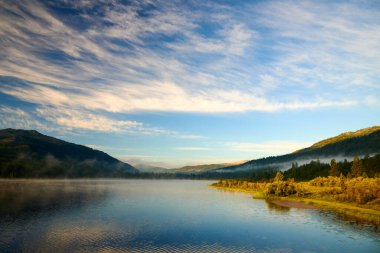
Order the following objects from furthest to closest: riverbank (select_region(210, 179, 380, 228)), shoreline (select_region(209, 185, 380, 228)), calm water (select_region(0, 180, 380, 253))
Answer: riverbank (select_region(210, 179, 380, 228)) → shoreline (select_region(209, 185, 380, 228)) → calm water (select_region(0, 180, 380, 253))

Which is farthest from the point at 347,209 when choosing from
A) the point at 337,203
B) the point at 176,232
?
the point at 176,232

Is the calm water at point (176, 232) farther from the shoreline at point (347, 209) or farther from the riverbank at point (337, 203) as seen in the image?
the riverbank at point (337, 203)

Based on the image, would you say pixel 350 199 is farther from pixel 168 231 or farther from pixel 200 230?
pixel 168 231

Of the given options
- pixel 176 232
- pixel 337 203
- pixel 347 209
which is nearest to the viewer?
pixel 176 232

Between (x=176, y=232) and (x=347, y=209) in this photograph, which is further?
(x=347, y=209)

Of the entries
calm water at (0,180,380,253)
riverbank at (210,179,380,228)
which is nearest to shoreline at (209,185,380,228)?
riverbank at (210,179,380,228)

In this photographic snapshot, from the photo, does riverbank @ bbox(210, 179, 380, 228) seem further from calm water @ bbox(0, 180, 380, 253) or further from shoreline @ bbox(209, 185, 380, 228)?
calm water @ bbox(0, 180, 380, 253)

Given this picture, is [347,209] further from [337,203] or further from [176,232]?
[176,232]

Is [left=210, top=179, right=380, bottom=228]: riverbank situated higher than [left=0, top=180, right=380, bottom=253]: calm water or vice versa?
[left=210, top=179, right=380, bottom=228]: riverbank

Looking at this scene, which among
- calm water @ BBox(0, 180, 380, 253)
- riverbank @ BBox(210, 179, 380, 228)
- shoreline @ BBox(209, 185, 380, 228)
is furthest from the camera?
riverbank @ BBox(210, 179, 380, 228)

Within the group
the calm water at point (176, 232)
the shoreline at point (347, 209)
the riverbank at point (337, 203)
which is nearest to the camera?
the calm water at point (176, 232)

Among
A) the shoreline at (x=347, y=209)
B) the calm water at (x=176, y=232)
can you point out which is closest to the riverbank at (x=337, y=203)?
the shoreline at (x=347, y=209)

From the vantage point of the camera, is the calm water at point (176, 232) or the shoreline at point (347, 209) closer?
the calm water at point (176, 232)

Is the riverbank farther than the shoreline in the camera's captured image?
Yes
